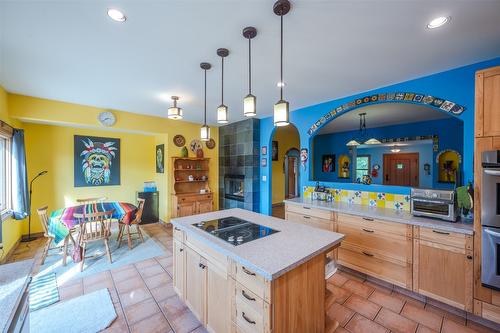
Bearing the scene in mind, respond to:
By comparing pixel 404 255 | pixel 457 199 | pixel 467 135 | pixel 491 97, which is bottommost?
pixel 404 255

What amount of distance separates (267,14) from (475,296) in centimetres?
299

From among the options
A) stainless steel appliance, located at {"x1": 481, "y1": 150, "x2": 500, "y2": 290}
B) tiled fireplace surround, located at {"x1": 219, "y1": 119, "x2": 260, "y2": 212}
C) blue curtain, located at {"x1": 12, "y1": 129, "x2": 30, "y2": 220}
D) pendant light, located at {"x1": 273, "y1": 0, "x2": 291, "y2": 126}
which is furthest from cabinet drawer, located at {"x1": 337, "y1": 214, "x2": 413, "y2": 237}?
blue curtain, located at {"x1": 12, "y1": 129, "x2": 30, "y2": 220}

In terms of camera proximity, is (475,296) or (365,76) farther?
(365,76)

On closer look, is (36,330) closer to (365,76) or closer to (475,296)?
(475,296)

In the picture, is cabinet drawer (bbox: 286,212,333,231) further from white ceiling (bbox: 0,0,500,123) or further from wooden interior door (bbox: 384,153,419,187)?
wooden interior door (bbox: 384,153,419,187)

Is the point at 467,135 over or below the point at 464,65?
below

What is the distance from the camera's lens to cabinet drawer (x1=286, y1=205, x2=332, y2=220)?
9.61ft

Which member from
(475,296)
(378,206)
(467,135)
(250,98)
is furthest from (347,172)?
(250,98)

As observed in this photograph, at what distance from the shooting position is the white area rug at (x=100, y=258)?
2.78 m

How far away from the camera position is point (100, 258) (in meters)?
3.20

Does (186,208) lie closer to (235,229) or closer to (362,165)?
(235,229)

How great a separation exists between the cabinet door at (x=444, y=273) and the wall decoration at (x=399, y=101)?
59.1 inches

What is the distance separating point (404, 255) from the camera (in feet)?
7.43

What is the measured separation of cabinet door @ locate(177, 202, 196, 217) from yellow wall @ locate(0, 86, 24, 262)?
8.33 feet
